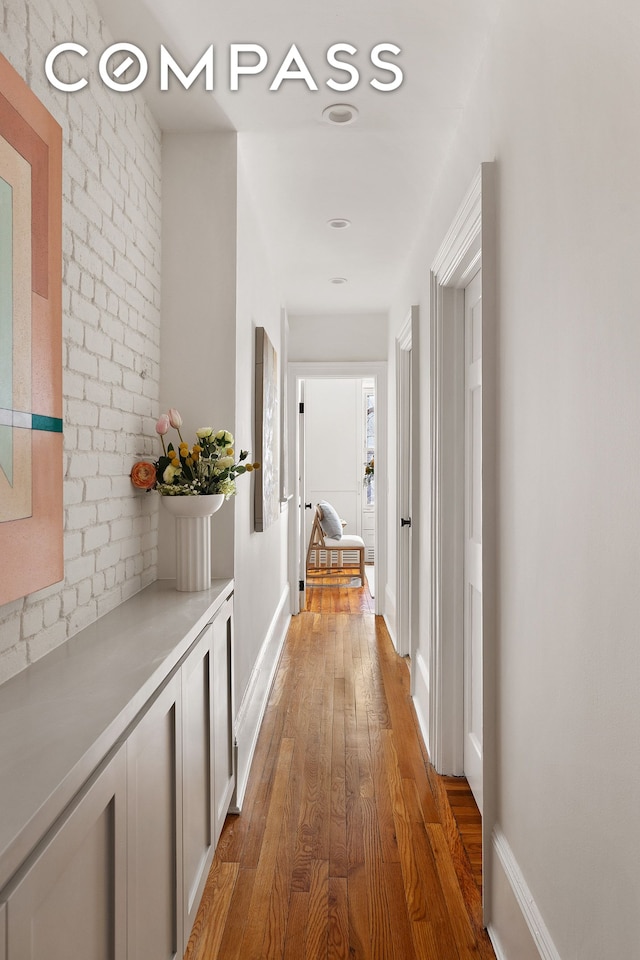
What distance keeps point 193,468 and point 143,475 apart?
178 millimetres

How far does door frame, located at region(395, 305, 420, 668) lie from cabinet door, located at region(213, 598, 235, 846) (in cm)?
147

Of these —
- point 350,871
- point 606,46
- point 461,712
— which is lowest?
point 350,871

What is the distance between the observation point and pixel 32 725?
107 centimetres

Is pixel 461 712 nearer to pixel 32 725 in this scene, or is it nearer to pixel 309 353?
pixel 32 725

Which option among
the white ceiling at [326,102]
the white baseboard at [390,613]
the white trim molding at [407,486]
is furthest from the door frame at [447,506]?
the white baseboard at [390,613]

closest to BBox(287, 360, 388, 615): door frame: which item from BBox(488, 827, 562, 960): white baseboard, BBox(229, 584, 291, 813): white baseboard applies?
BBox(229, 584, 291, 813): white baseboard

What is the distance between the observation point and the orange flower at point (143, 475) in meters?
2.07

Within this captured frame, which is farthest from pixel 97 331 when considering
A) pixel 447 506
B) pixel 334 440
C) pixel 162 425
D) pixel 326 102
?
pixel 334 440

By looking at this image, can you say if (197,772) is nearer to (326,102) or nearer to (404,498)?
(326,102)

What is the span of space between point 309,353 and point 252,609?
9.77ft

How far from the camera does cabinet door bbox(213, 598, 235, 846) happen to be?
2035 millimetres

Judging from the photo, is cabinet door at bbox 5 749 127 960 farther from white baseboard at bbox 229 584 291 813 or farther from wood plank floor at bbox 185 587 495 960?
white baseboard at bbox 229 584 291 813

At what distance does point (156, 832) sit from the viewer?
1.35m

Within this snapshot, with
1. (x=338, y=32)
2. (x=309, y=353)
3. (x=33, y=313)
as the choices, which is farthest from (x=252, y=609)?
(x=309, y=353)
